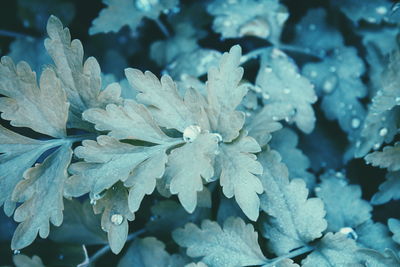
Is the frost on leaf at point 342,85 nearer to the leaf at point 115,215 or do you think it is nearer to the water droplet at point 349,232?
the water droplet at point 349,232

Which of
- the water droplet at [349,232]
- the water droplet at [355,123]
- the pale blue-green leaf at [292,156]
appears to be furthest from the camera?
the water droplet at [355,123]

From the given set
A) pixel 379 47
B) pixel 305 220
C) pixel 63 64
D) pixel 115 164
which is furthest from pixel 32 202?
pixel 379 47

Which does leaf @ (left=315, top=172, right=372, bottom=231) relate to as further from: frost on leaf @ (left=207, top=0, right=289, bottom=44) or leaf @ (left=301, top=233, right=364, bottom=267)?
frost on leaf @ (left=207, top=0, right=289, bottom=44)

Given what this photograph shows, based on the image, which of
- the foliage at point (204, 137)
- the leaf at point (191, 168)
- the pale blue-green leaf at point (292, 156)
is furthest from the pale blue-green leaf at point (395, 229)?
the leaf at point (191, 168)

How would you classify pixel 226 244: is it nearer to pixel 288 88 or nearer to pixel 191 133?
pixel 191 133

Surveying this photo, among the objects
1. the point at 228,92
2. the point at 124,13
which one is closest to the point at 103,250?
the point at 228,92

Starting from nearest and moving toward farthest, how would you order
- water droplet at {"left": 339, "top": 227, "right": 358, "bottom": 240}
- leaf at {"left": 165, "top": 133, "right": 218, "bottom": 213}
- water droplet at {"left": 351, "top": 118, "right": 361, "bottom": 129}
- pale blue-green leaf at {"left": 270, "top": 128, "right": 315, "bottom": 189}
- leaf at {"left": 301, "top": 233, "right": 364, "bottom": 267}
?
leaf at {"left": 165, "top": 133, "right": 218, "bottom": 213} < leaf at {"left": 301, "top": 233, "right": 364, "bottom": 267} < water droplet at {"left": 339, "top": 227, "right": 358, "bottom": 240} < pale blue-green leaf at {"left": 270, "top": 128, "right": 315, "bottom": 189} < water droplet at {"left": 351, "top": 118, "right": 361, "bottom": 129}

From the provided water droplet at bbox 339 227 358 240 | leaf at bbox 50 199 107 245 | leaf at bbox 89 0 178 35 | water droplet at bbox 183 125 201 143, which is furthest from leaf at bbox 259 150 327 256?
leaf at bbox 89 0 178 35
